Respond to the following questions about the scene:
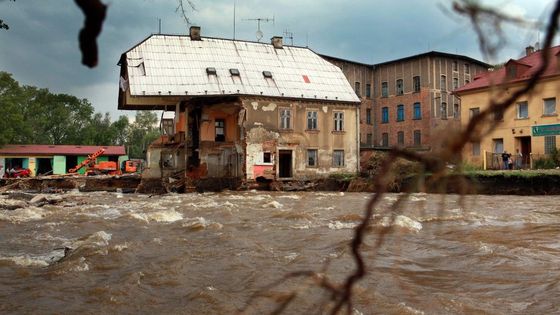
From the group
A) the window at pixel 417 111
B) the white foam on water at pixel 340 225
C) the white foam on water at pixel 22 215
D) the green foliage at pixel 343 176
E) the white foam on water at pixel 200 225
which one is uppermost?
the window at pixel 417 111

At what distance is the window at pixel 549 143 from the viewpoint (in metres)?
29.8

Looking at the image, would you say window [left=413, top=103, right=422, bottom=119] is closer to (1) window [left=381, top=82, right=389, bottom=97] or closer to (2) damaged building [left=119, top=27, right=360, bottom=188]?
(1) window [left=381, top=82, right=389, bottom=97]

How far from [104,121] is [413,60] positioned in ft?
210

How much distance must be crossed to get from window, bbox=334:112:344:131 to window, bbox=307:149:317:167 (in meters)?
2.40

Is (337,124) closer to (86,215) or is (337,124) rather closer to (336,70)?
(336,70)

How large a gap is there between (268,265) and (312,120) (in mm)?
25457

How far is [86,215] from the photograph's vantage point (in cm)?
1492

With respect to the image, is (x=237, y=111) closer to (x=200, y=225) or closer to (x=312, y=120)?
(x=312, y=120)

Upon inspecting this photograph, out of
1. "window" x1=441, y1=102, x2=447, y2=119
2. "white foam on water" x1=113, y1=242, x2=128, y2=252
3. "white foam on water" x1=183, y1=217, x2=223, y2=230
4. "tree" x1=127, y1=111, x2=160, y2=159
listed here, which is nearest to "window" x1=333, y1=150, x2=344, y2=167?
"window" x1=441, y1=102, x2=447, y2=119

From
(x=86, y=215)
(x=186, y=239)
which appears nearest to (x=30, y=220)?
(x=86, y=215)

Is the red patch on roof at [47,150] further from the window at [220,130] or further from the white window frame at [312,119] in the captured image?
the white window frame at [312,119]

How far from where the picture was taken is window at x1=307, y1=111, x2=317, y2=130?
3222cm

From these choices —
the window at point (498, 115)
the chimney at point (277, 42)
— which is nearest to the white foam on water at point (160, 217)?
the window at point (498, 115)

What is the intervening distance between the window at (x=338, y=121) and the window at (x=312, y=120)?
160 centimetres
